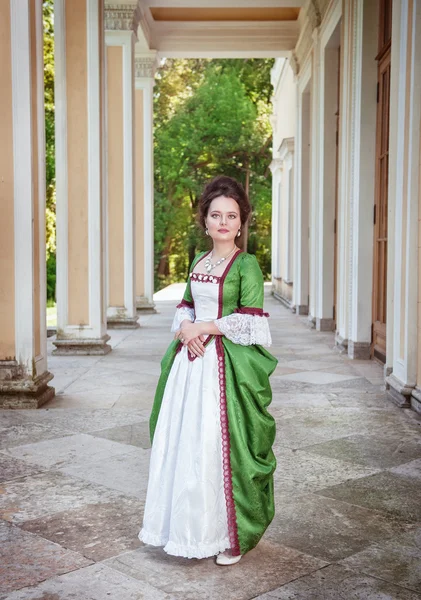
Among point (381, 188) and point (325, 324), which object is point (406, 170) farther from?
point (325, 324)

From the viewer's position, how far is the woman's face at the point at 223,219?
9.30 ft

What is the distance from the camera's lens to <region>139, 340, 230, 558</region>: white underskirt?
2691 mm

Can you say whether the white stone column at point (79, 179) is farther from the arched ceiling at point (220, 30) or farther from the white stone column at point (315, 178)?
the arched ceiling at point (220, 30)

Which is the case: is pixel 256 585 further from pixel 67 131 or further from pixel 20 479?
pixel 67 131

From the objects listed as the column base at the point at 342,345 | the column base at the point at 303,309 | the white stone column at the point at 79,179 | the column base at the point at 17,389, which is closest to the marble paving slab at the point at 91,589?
the column base at the point at 17,389

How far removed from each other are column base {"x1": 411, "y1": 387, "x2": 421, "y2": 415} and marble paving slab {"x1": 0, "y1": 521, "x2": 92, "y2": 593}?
3.11 m

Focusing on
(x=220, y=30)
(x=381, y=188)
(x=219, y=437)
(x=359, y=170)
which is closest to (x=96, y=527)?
(x=219, y=437)

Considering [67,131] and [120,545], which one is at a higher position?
[67,131]

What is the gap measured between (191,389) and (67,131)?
20.6ft

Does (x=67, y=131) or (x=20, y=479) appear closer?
(x=20, y=479)

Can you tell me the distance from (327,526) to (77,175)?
20.2ft

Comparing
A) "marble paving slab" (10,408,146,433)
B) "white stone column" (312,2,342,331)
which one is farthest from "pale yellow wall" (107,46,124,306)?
"marble paving slab" (10,408,146,433)

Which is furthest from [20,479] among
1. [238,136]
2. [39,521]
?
[238,136]

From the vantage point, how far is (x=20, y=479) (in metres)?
3.80
